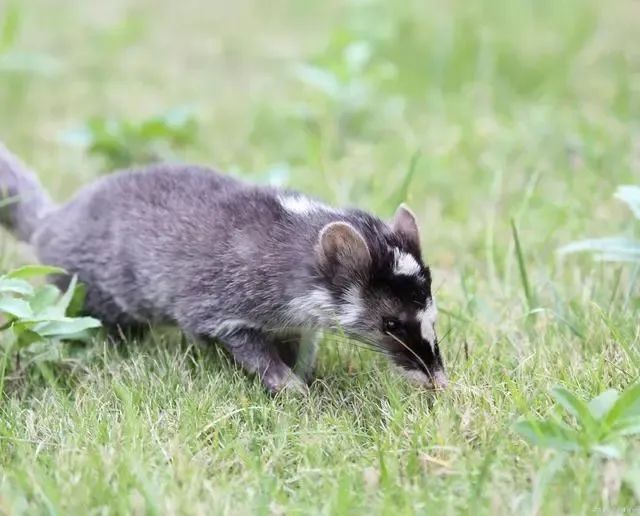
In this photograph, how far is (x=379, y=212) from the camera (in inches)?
213

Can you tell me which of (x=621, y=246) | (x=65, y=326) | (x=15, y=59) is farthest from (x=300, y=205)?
(x=15, y=59)

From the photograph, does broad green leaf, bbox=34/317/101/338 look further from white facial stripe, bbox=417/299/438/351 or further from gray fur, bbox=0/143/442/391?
white facial stripe, bbox=417/299/438/351

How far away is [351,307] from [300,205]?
0.59m

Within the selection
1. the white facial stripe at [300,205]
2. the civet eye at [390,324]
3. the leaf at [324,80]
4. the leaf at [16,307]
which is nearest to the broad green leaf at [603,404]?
the civet eye at [390,324]

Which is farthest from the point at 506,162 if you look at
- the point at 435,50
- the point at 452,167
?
the point at 435,50

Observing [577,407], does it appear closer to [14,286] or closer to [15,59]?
[14,286]

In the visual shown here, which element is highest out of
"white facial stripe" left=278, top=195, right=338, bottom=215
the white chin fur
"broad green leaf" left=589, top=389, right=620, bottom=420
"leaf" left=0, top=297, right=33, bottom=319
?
"white facial stripe" left=278, top=195, right=338, bottom=215

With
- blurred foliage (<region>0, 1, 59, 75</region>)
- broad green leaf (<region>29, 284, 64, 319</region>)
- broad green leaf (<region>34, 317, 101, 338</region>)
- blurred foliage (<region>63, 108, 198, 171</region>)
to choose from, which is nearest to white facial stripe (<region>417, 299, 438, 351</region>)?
broad green leaf (<region>34, 317, 101, 338</region>)

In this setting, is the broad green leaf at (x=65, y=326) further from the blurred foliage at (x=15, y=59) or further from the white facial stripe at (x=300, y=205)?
the blurred foliage at (x=15, y=59)

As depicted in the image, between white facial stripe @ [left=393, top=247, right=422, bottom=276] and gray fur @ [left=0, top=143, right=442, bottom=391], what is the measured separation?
0.10 feet

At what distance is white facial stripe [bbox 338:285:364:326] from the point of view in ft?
12.8

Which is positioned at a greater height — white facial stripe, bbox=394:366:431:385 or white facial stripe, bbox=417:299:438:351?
white facial stripe, bbox=417:299:438:351

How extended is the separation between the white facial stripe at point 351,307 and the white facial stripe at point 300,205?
444 mm

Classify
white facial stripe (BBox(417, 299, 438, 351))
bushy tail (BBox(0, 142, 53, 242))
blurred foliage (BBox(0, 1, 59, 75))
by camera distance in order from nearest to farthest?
white facial stripe (BBox(417, 299, 438, 351)) < bushy tail (BBox(0, 142, 53, 242)) < blurred foliage (BBox(0, 1, 59, 75))
